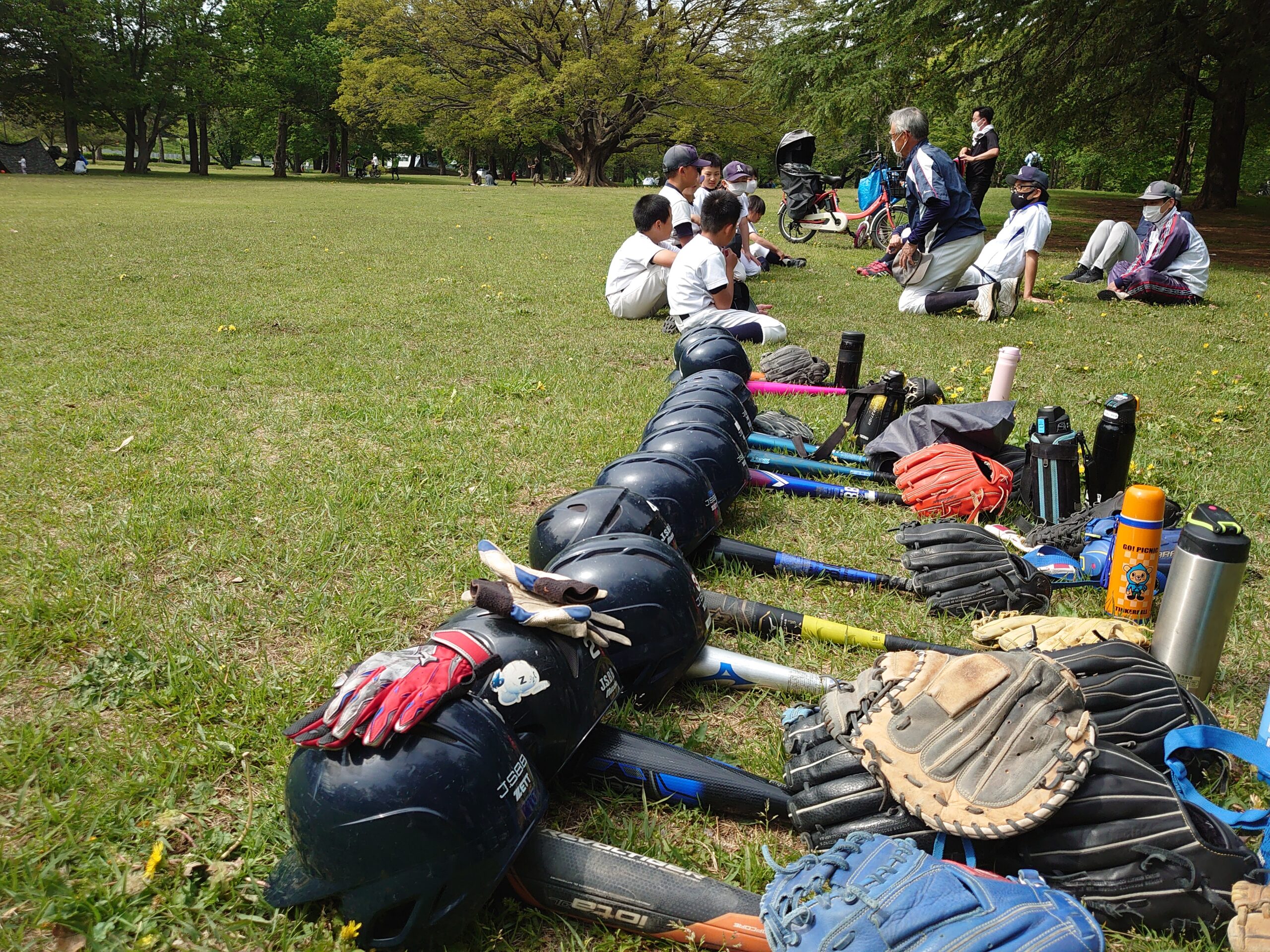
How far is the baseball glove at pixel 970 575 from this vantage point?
358cm

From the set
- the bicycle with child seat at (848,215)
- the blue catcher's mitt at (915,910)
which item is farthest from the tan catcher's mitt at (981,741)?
the bicycle with child seat at (848,215)

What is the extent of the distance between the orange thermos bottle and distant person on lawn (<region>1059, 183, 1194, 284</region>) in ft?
39.6

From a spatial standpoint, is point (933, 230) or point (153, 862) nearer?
point (153, 862)

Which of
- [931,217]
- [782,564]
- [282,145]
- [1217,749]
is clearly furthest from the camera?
[282,145]

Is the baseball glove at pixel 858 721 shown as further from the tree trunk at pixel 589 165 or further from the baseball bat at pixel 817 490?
the tree trunk at pixel 589 165

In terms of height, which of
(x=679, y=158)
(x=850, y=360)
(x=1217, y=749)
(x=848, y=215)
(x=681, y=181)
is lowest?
(x=1217, y=749)

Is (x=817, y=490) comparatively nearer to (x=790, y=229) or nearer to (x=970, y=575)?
(x=970, y=575)

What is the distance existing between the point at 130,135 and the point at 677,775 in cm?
6688

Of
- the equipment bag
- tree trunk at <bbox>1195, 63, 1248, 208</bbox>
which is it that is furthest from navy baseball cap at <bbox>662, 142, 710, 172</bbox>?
tree trunk at <bbox>1195, 63, 1248, 208</bbox>

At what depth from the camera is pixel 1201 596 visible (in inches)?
115

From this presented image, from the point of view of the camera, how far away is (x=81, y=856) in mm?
2287

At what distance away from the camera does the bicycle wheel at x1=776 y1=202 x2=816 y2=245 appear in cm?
1919

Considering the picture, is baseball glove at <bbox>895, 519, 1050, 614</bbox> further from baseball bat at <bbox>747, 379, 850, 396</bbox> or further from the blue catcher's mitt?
baseball bat at <bbox>747, 379, 850, 396</bbox>

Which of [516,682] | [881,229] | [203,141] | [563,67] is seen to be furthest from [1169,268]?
[203,141]
